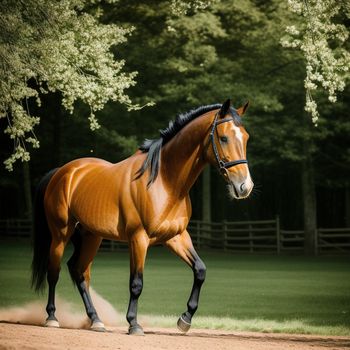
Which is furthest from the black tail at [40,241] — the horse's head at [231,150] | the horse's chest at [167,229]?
the horse's head at [231,150]

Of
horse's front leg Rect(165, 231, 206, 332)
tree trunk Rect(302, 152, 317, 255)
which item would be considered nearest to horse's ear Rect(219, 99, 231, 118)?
horse's front leg Rect(165, 231, 206, 332)

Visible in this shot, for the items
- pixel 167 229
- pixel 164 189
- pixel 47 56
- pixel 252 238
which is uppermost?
pixel 47 56

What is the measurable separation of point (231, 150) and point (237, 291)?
9.85 meters

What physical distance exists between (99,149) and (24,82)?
28.3 m

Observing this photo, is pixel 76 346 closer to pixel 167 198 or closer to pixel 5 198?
pixel 167 198

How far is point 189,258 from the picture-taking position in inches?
366

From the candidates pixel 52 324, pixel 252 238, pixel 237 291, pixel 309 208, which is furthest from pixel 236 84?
pixel 52 324

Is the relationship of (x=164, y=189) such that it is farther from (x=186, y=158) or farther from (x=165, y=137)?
(x=165, y=137)

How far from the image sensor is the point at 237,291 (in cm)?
1823

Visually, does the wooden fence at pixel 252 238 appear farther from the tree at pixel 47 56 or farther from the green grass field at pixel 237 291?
the tree at pixel 47 56

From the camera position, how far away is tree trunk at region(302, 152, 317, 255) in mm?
31906

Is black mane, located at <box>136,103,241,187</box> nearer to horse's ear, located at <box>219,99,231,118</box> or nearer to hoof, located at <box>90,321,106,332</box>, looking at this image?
horse's ear, located at <box>219,99,231,118</box>

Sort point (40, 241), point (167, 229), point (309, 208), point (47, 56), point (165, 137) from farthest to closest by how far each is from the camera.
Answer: point (309, 208) < point (47, 56) < point (40, 241) < point (165, 137) < point (167, 229)

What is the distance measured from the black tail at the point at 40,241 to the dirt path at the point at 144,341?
1.04 meters
